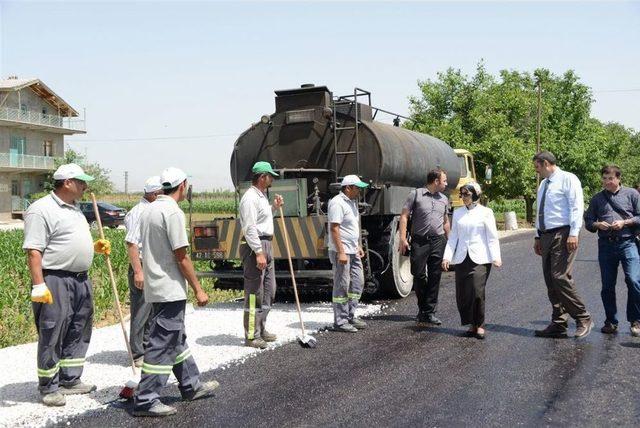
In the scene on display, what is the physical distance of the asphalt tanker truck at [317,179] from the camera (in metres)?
9.39

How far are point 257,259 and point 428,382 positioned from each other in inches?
89.4

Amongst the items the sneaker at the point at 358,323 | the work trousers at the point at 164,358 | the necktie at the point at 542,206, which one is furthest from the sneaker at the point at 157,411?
the necktie at the point at 542,206

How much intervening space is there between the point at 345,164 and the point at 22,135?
4461 centimetres

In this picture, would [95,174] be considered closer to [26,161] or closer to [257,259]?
[26,161]

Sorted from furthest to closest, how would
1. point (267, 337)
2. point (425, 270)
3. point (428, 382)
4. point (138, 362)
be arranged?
point (425, 270)
point (267, 337)
point (138, 362)
point (428, 382)

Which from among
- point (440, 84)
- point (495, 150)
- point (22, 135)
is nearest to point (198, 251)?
point (495, 150)

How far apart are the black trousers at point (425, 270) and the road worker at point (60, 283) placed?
4.24 meters

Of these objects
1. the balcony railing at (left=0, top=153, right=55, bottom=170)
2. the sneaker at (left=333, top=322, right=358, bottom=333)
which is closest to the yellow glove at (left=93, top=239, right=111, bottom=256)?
the sneaker at (left=333, top=322, right=358, bottom=333)

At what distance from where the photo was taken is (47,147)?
50.9m

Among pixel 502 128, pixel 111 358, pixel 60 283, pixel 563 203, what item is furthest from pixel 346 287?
pixel 502 128

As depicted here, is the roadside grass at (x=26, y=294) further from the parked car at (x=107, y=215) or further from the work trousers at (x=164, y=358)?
the parked car at (x=107, y=215)

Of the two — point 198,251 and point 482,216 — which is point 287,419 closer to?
point 482,216

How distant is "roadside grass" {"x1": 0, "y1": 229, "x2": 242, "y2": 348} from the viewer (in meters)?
9.18

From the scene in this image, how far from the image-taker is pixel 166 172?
517 cm
